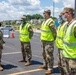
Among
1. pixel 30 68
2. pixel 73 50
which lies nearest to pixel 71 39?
pixel 73 50

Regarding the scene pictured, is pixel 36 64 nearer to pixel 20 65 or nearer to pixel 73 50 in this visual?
pixel 20 65

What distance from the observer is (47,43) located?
30.9 feet

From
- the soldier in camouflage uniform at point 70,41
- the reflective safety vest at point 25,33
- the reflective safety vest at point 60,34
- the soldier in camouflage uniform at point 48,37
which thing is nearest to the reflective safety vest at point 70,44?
the soldier in camouflage uniform at point 70,41

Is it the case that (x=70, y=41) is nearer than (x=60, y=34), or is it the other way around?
(x=70, y=41)

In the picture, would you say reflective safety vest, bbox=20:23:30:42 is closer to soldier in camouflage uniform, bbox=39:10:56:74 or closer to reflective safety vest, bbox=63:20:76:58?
soldier in camouflage uniform, bbox=39:10:56:74

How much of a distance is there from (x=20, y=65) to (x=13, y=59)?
1.56 metres

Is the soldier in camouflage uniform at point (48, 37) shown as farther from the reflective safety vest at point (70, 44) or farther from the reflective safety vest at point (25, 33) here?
the reflective safety vest at point (70, 44)

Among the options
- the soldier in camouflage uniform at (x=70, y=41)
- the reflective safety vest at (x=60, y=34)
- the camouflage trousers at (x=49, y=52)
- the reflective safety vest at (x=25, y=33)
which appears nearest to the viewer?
the soldier in camouflage uniform at (x=70, y=41)

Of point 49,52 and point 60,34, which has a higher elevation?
point 60,34

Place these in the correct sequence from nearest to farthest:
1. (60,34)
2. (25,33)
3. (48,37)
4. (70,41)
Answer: (70,41) < (60,34) < (48,37) < (25,33)

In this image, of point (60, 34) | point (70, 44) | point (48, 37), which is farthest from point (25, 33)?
point (70, 44)

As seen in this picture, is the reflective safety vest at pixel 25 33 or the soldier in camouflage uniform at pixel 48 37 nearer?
the soldier in camouflage uniform at pixel 48 37

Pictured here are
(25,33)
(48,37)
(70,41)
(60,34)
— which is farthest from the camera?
(25,33)

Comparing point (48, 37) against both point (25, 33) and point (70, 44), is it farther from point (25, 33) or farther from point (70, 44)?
point (70, 44)
